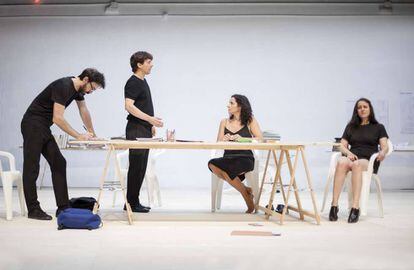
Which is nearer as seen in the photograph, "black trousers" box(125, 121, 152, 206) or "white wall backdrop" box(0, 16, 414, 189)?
"black trousers" box(125, 121, 152, 206)

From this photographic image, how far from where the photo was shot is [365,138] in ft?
16.4

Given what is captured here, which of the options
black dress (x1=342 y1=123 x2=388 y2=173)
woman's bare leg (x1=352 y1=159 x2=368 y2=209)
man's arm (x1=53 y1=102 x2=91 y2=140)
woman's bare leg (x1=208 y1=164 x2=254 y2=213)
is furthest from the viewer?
woman's bare leg (x1=208 y1=164 x2=254 y2=213)

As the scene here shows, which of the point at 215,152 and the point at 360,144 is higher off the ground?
the point at 360,144

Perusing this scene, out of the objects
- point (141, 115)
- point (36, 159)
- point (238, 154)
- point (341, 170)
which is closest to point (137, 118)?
point (141, 115)

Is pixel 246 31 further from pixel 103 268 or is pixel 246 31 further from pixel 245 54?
pixel 103 268

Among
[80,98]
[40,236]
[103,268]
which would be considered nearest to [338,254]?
[103,268]

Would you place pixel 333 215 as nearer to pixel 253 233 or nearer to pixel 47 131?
pixel 253 233

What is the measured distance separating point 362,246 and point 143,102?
2424 millimetres

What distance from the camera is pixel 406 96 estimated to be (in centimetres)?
923

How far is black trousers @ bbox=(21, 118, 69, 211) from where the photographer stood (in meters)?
4.55

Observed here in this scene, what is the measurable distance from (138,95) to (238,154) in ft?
3.69

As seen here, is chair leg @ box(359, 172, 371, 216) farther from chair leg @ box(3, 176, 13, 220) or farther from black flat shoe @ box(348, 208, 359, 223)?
chair leg @ box(3, 176, 13, 220)

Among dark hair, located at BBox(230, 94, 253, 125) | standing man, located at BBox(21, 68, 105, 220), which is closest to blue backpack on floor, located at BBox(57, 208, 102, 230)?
standing man, located at BBox(21, 68, 105, 220)

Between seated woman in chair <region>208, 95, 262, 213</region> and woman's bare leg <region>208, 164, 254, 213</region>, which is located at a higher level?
seated woman in chair <region>208, 95, 262, 213</region>
